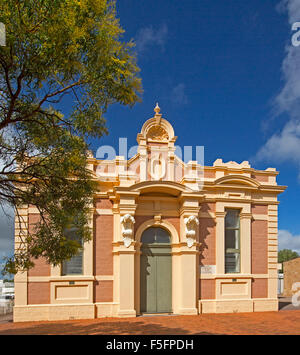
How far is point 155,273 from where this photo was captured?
42.1 feet

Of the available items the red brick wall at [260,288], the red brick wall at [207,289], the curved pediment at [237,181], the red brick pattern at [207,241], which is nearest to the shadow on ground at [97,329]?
the red brick wall at [207,289]

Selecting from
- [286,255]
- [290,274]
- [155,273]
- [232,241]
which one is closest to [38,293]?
[155,273]

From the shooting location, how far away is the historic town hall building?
39.7 feet

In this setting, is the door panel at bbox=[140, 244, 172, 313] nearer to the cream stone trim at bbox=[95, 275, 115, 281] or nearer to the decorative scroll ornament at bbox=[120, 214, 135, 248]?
the decorative scroll ornament at bbox=[120, 214, 135, 248]

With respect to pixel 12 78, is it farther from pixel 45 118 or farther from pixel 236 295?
pixel 236 295

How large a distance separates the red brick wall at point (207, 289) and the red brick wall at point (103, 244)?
3.19 m

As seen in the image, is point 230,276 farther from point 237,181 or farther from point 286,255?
point 286,255

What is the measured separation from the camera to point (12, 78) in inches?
238

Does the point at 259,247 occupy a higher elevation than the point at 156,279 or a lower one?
higher

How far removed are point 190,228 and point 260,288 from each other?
3.64 m

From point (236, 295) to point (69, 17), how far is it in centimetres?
1101

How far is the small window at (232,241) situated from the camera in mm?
13680

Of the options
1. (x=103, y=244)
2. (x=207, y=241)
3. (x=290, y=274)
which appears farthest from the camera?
(x=290, y=274)
